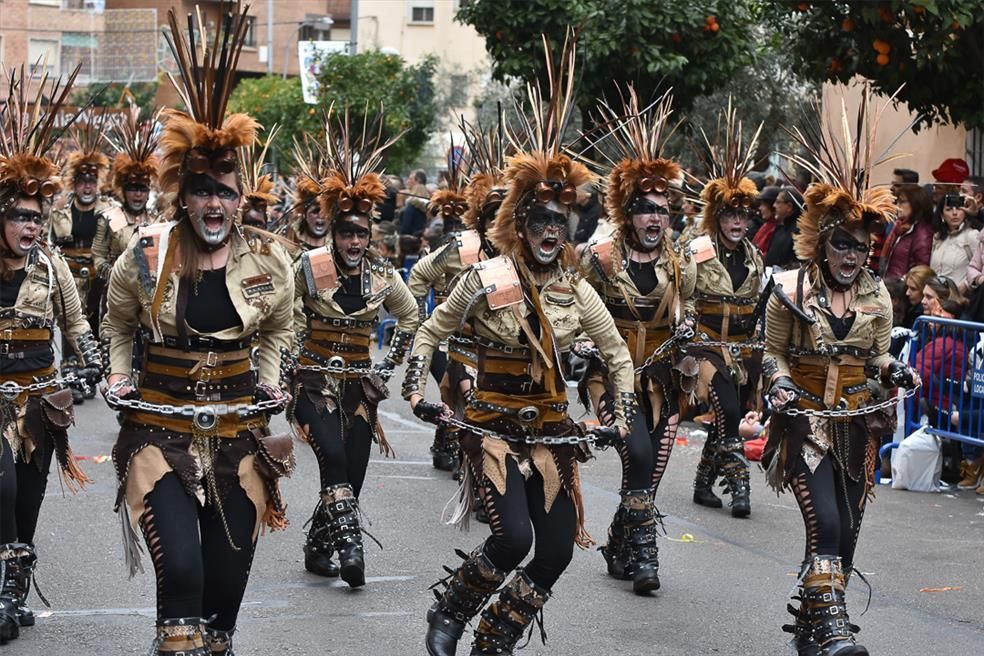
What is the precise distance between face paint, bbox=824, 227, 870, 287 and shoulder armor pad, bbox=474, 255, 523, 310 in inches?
61.4

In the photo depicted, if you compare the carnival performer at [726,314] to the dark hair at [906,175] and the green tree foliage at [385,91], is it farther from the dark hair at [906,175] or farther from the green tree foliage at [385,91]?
the green tree foliage at [385,91]

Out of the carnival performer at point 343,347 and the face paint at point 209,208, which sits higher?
the face paint at point 209,208

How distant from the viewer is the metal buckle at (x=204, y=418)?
19.6 feet

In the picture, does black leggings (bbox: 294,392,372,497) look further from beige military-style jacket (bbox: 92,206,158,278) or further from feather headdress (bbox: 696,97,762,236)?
beige military-style jacket (bbox: 92,206,158,278)

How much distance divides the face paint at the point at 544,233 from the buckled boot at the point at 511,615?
53.9 inches

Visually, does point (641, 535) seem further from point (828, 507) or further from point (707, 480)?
Answer: point (707, 480)

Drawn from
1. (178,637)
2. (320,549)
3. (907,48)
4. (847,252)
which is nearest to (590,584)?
(320,549)

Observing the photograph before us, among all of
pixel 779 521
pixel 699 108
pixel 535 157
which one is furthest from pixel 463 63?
pixel 535 157

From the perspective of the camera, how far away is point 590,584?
8.78m

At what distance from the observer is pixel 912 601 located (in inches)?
338

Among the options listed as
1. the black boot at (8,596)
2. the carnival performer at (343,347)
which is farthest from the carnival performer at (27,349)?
the carnival performer at (343,347)

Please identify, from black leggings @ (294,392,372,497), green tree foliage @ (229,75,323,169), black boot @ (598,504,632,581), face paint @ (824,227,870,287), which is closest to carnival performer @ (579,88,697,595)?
black boot @ (598,504,632,581)

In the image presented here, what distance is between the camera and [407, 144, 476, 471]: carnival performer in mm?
10578

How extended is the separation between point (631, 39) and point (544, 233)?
10.1m
